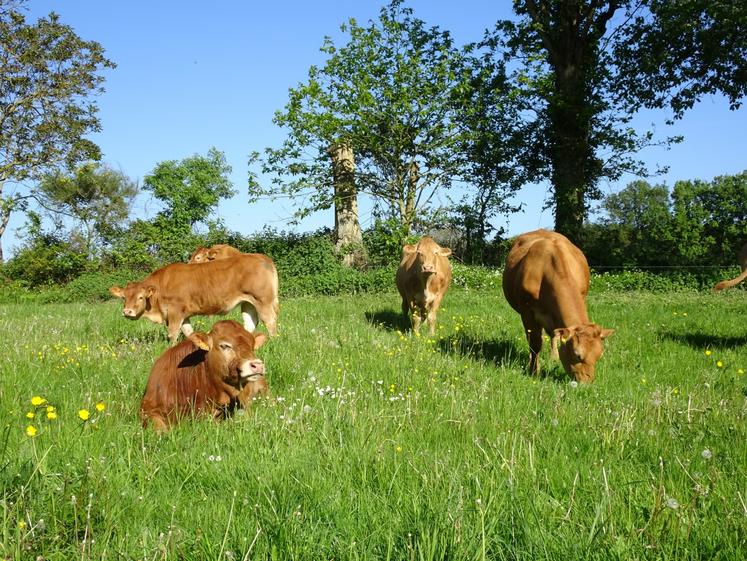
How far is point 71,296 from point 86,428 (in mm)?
21282

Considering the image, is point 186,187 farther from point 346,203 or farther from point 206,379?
point 206,379

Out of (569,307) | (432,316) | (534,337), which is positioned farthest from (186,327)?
(569,307)

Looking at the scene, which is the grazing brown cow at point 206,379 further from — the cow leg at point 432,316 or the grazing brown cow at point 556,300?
the cow leg at point 432,316

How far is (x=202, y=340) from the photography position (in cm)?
498

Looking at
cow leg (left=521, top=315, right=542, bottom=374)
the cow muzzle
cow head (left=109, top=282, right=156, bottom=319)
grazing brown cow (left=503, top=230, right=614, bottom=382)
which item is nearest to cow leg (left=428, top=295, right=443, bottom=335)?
grazing brown cow (left=503, top=230, right=614, bottom=382)

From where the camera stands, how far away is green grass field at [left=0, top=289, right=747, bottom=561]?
104 inches

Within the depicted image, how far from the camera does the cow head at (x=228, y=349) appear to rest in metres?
4.88

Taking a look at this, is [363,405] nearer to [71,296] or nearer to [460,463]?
[460,463]

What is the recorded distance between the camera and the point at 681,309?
530 inches

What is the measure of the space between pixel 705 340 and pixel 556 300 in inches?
134

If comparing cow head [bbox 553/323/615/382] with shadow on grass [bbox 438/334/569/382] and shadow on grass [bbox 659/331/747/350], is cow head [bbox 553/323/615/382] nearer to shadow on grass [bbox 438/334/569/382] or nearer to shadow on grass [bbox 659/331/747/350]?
shadow on grass [bbox 438/334/569/382]

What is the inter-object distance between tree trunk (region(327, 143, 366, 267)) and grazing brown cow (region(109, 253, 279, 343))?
13.5 metres

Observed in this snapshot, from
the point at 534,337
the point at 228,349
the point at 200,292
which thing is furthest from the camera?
the point at 200,292

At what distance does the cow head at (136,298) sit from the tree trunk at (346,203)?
46.6 feet
